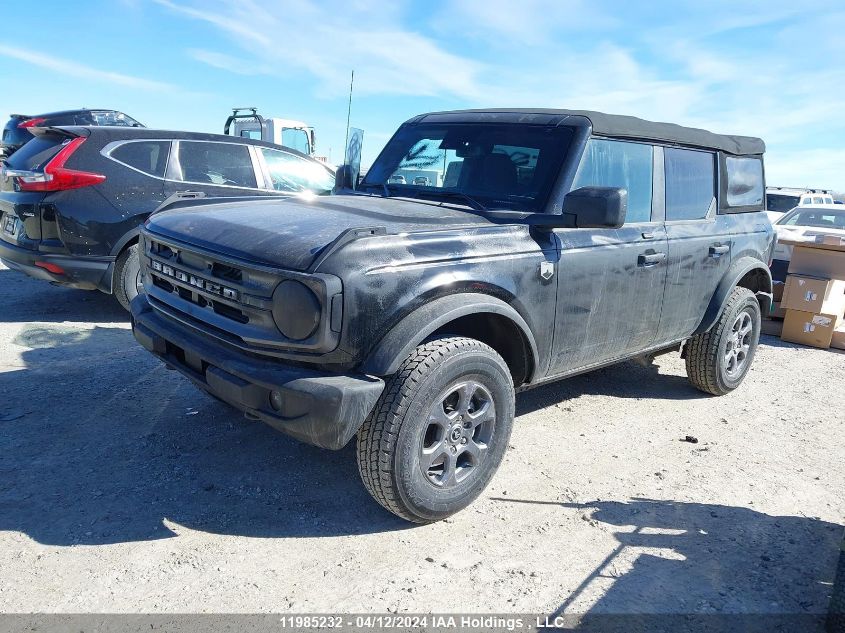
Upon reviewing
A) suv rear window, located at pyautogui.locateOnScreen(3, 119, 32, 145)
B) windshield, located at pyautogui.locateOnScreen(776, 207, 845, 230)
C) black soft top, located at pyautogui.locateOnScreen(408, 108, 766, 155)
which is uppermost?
suv rear window, located at pyautogui.locateOnScreen(3, 119, 32, 145)

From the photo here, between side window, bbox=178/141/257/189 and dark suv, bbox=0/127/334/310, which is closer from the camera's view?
dark suv, bbox=0/127/334/310

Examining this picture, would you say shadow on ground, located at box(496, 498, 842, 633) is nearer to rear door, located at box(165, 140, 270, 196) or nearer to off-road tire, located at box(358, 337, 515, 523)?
off-road tire, located at box(358, 337, 515, 523)

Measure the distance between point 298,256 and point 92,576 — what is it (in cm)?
150

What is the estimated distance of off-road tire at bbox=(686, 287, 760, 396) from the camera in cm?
488

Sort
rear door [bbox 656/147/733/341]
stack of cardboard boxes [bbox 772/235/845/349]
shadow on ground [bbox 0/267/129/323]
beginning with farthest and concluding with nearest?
stack of cardboard boxes [bbox 772/235/845/349] < shadow on ground [bbox 0/267/129/323] < rear door [bbox 656/147/733/341]

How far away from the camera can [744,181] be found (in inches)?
205

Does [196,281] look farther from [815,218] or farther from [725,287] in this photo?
[815,218]

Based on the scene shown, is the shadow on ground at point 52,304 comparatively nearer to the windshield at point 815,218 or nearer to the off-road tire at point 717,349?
the off-road tire at point 717,349

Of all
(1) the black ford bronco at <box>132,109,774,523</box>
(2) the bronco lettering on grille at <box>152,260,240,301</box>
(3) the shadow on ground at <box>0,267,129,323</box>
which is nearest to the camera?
(1) the black ford bronco at <box>132,109,774,523</box>

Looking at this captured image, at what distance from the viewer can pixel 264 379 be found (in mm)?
2623

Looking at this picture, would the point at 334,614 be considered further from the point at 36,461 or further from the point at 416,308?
the point at 36,461

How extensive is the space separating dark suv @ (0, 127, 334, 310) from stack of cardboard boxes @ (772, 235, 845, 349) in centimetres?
562

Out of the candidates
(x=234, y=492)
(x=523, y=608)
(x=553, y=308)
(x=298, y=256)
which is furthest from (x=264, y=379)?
(x=553, y=308)

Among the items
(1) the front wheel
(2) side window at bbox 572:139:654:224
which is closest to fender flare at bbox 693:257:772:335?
(2) side window at bbox 572:139:654:224
